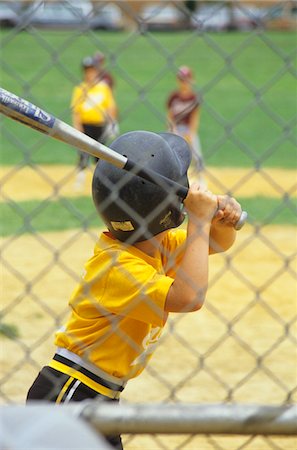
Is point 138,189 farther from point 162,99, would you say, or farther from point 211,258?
point 162,99

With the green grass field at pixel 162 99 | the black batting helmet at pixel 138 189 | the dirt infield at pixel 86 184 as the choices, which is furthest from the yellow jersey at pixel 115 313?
the dirt infield at pixel 86 184

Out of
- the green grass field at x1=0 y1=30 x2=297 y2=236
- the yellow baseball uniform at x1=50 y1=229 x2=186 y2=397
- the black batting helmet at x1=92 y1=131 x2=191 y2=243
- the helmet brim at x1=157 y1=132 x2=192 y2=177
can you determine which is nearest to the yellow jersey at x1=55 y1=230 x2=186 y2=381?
the yellow baseball uniform at x1=50 y1=229 x2=186 y2=397

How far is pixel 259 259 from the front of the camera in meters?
8.55

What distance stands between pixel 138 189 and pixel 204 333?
132 inches

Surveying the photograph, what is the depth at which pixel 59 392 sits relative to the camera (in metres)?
3.34

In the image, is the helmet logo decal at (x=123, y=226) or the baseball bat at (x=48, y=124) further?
the helmet logo decal at (x=123, y=226)

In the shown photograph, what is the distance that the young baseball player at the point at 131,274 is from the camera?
3062 mm

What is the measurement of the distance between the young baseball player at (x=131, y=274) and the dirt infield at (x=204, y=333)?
0.24 meters

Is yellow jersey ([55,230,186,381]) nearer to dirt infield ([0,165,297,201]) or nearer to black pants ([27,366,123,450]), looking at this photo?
black pants ([27,366,123,450])

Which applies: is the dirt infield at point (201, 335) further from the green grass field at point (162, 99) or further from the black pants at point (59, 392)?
the green grass field at point (162, 99)

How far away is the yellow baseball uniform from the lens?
10.4ft

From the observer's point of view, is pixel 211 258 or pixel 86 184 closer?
pixel 211 258

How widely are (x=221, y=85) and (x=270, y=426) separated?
83.7ft

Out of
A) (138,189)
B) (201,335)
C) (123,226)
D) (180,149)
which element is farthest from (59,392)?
(201,335)
